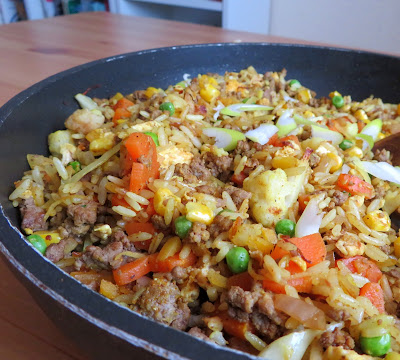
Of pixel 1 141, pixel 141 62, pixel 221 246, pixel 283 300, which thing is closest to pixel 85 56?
pixel 141 62

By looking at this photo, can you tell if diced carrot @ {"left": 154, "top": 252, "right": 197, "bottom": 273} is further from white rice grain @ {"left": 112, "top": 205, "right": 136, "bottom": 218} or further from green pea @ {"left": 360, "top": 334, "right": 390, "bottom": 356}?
green pea @ {"left": 360, "top": 334, "right": 390, "bottom": 356}

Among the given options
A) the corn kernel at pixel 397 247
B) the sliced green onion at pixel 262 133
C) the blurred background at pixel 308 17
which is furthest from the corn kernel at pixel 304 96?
the blurred background at pixel 308 17

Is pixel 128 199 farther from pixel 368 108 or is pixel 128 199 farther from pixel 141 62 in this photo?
pixel 368 108

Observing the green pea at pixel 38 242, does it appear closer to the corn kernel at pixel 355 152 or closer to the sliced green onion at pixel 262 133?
the sliced green onion at pixel 262 133

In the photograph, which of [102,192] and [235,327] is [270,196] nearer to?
[235,327]

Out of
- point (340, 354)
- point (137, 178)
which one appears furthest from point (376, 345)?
point (137, 178)

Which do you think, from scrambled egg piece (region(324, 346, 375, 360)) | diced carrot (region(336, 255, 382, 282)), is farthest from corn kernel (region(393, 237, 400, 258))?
scrambled egg piece (region(324, 346, 375, 360))
